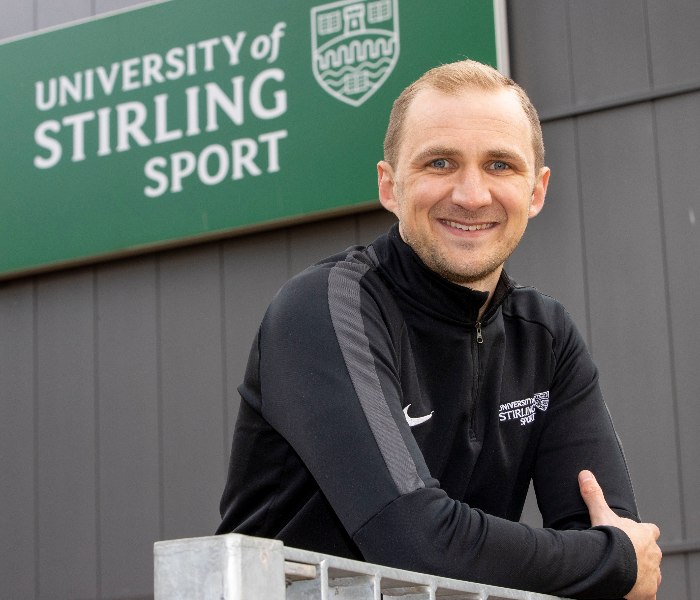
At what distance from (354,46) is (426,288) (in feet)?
8.92

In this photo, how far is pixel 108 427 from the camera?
15.9ft

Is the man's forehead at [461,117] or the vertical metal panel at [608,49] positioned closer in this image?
the man's forehead at [461,117]

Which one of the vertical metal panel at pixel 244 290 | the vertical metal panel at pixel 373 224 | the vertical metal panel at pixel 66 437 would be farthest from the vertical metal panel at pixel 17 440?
the vertical metal panel at pixel 373 224

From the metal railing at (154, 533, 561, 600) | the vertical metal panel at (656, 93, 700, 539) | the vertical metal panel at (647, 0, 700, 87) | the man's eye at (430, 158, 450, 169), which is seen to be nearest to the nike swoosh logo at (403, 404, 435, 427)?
the man's eye at (430, 158, 450, 169)

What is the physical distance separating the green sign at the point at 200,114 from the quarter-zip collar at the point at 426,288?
233 centimetres

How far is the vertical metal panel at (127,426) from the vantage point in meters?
4.73

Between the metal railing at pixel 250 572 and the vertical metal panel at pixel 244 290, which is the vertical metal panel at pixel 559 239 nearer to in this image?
the vertical metal panel at pixel 244 290

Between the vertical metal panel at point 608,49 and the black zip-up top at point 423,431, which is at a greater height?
the vertical metal panel at point 608,49

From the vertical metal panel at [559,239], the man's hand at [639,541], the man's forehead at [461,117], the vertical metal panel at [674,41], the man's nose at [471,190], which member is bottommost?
the man's hand at [639,541]

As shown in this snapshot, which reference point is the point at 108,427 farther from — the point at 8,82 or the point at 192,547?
the point at 192,547

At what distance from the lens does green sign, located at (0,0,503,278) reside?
4.40 metres

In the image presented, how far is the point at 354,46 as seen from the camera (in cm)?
451

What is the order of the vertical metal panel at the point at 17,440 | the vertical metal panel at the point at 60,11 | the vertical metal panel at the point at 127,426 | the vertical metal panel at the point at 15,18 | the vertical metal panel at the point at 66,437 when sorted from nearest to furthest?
the vertical metal panel at the point at 127,426 → the vertical metal panel at the point at 66,437 → the vertical metal panel at the point at 17,440 → the vertical metal panel at the point at 60,11 → the vertical metal panel at the point at 15,18

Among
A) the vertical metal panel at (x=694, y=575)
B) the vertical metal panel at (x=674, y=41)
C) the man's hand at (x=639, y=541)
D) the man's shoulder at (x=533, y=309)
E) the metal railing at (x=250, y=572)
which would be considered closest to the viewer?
the metal railing at (x=250, y=572)
